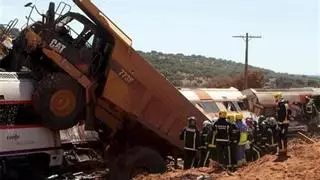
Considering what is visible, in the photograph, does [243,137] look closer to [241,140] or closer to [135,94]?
→ [241,140]

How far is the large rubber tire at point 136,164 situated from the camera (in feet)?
38.6

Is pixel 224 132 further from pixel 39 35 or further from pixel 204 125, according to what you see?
pixel 39 35

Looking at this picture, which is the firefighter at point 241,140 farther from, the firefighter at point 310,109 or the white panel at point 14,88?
the firefighter at point 310,109

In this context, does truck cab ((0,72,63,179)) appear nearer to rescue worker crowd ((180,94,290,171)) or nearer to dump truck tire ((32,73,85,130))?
dump truck tire ((32,73,85,130))

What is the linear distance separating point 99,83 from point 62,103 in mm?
975

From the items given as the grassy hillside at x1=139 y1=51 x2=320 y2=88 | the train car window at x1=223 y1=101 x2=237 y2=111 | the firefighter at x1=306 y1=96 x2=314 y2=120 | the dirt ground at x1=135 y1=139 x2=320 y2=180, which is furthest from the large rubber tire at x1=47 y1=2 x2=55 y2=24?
the grassy hillside at x1=139 y1=51 x2=320 y2=88

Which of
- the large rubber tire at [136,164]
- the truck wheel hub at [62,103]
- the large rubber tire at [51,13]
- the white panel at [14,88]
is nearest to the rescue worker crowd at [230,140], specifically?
the large rubber tire at [136,164]

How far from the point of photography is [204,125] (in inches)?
493

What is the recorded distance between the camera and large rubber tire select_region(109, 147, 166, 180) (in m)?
11.8

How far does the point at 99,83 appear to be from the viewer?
1197 cm

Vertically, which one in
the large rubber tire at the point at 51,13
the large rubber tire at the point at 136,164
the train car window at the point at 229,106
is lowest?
the large rubber tire at the point at 136,164

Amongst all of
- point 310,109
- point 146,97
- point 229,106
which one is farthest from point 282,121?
point 310,109

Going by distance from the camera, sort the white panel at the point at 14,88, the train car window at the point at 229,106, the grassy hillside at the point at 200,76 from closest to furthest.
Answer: the white panel at the point at 14,88 → the train car window at the point at 229,106 → the grassy hillside at the point at 200,76

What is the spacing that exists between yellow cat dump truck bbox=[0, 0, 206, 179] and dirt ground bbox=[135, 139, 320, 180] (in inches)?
50.4
